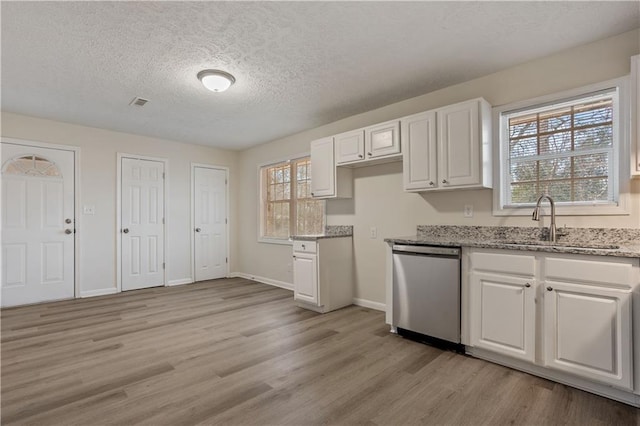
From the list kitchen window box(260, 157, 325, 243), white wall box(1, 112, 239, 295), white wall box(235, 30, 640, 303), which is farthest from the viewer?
kitchen window box(260, 157, 325, 243)

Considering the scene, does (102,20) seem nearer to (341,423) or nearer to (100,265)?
(341,423)

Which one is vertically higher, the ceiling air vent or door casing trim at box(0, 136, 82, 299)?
the ceiling air vent

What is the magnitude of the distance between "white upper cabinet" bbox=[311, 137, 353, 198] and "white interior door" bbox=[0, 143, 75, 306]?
3509mm

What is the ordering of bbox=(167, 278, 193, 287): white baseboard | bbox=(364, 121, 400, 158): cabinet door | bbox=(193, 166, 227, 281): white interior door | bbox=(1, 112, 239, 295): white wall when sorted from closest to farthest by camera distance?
bbox=(364, 121, 400, 158): cabinet door
bbox=(1, 112, 239, 295): white wall
bbox=(167, 278, 193, 287): white baseboard
bbox=(193, 166, 227, 281): white interior door

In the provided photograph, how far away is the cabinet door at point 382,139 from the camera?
3422mm

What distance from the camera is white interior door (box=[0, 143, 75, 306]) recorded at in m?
4.19

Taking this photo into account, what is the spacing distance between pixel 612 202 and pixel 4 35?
473 cm

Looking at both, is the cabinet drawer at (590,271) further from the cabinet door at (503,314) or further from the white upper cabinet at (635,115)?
the white upper cabinet at (635,115)

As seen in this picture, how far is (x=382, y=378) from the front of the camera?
2299 mm

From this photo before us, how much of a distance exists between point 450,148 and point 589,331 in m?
1.73

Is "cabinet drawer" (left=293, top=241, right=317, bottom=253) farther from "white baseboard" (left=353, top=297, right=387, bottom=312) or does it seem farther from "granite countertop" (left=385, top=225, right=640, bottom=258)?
"granite countertop" (left=385, top=225, right=640, bottom=258)

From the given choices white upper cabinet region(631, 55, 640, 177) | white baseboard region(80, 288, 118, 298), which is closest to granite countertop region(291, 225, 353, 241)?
white upper cabinet region(631, 55, 640, 177)

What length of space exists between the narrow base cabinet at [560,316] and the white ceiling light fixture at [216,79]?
2654 mm

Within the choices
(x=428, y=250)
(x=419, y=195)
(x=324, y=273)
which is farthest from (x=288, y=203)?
(x=428, y=250)
